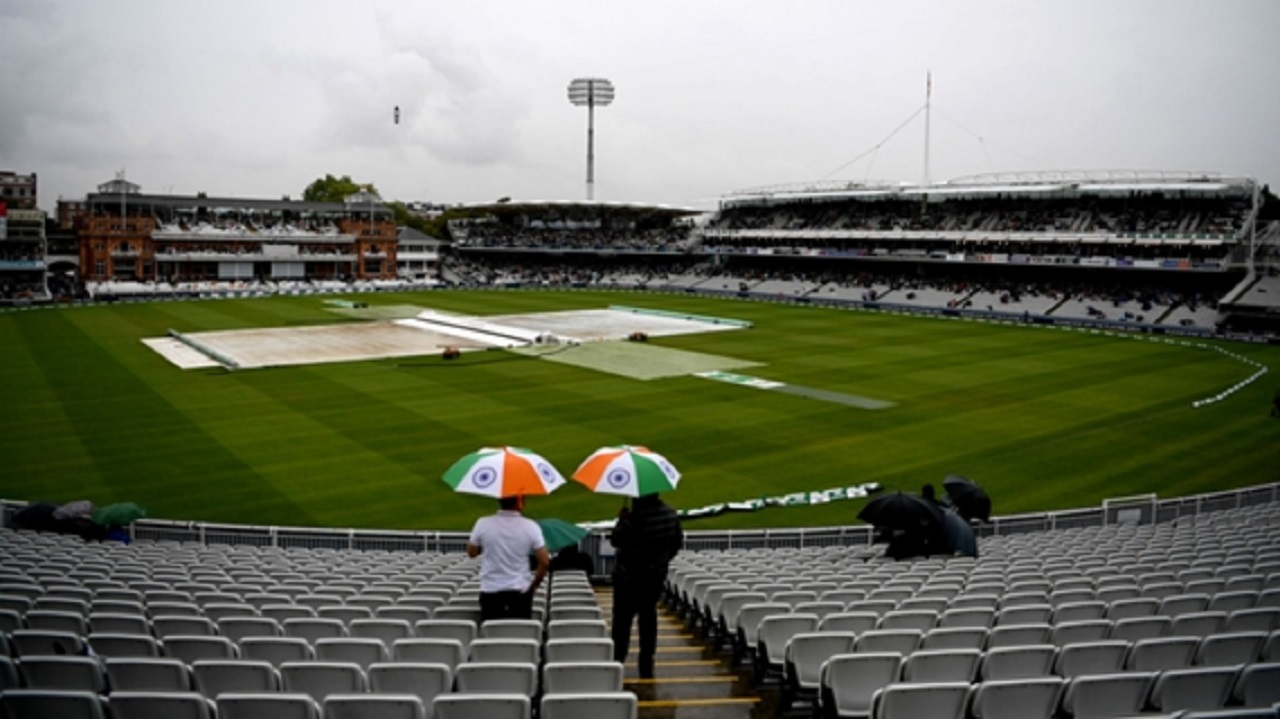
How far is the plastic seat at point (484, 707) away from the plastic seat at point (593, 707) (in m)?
0.14

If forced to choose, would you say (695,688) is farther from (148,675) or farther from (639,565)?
(148,675)

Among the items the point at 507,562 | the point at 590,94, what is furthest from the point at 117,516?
the point at 590,94

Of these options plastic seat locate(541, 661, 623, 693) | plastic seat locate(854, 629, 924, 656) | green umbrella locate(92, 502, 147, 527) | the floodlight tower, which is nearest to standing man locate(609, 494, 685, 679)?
plastic seat locate(854, 629, 924, 656)

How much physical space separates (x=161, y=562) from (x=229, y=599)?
4.49 metres

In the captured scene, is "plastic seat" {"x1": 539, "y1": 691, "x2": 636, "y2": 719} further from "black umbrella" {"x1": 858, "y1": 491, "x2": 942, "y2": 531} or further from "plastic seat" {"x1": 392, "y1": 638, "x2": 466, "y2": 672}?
"black umbrella" {"x1": 858, "y1": 491, "x2": 942, "y2": 531}

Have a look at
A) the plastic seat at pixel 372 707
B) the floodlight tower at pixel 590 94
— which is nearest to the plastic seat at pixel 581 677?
the plastic seat at pixel 372 707

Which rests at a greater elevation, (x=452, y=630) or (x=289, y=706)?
(x=289, y=706)

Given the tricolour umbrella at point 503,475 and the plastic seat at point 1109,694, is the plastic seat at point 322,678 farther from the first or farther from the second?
the plastic seat at point 1109,694

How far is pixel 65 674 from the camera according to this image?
5.70 m

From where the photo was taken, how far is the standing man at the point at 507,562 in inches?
336

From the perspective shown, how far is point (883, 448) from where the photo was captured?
97.1 ft

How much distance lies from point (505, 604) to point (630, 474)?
1.85 m

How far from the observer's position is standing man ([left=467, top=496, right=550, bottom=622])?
853 centimetres

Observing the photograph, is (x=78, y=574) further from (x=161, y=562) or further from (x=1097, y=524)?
(x=1097, y=524)
